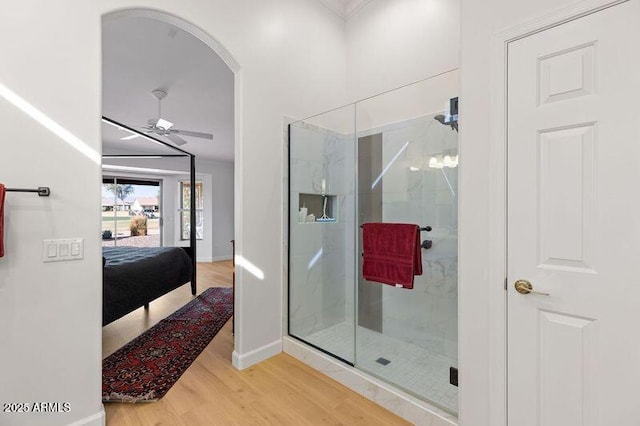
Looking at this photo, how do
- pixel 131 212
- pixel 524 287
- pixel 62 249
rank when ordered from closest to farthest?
pixel 524 287 < pixel 62 249 < pixel 131 212

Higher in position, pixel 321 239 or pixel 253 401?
pixel 321 239

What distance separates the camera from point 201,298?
4.49m

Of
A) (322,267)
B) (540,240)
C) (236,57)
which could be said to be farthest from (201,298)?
(540,240)

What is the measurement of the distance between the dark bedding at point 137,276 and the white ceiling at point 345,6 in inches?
141

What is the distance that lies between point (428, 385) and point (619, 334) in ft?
3.94

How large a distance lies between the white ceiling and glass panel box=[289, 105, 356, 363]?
1.25 meters

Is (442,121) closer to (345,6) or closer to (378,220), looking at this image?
(378,220)

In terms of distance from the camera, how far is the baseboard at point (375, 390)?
1.79 meters

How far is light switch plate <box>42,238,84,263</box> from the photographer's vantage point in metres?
1.61

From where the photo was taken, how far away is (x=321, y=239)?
3.12m

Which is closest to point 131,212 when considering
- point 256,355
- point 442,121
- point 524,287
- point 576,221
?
point 256,355

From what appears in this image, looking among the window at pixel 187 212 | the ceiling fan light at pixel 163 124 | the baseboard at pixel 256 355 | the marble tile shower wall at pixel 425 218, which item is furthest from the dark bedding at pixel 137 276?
the window at pixel 187 212

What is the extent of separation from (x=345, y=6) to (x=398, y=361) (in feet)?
12.0

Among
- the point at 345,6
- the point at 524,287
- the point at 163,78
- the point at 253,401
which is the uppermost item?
the point at 345,6
